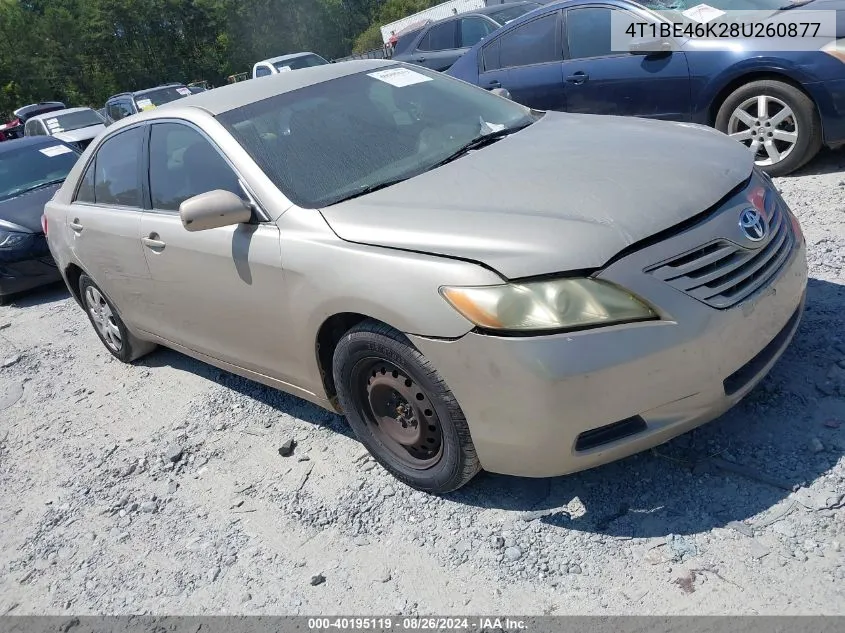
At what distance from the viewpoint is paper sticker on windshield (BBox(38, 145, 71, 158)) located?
8.98 metres

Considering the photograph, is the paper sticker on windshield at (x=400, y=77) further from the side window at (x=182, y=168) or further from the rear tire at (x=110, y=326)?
the rear tire at (x=110, y=326)

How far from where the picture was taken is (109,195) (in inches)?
173

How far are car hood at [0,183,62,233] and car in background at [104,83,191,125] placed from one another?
11.2m

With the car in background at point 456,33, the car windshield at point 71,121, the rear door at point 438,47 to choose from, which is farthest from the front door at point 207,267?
the car windshield at point 71,121

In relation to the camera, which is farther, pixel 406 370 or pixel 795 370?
pixel 795 370

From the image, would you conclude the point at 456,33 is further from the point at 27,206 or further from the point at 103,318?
the point at 103,318

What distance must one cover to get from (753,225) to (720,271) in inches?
12.1

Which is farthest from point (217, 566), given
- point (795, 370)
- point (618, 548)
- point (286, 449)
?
point (795, 370)

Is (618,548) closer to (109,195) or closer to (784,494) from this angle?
(784,494)

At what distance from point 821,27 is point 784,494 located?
14.1 ft

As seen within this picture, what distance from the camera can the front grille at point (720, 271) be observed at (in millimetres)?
2475

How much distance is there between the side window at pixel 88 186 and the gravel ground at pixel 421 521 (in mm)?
1474

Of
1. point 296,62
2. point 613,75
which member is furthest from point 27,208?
point 296,62

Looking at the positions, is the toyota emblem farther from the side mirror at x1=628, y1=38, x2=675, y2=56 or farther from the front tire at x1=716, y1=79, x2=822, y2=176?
the side mirror at x1=628, y1=38, x2=675, y2=56
